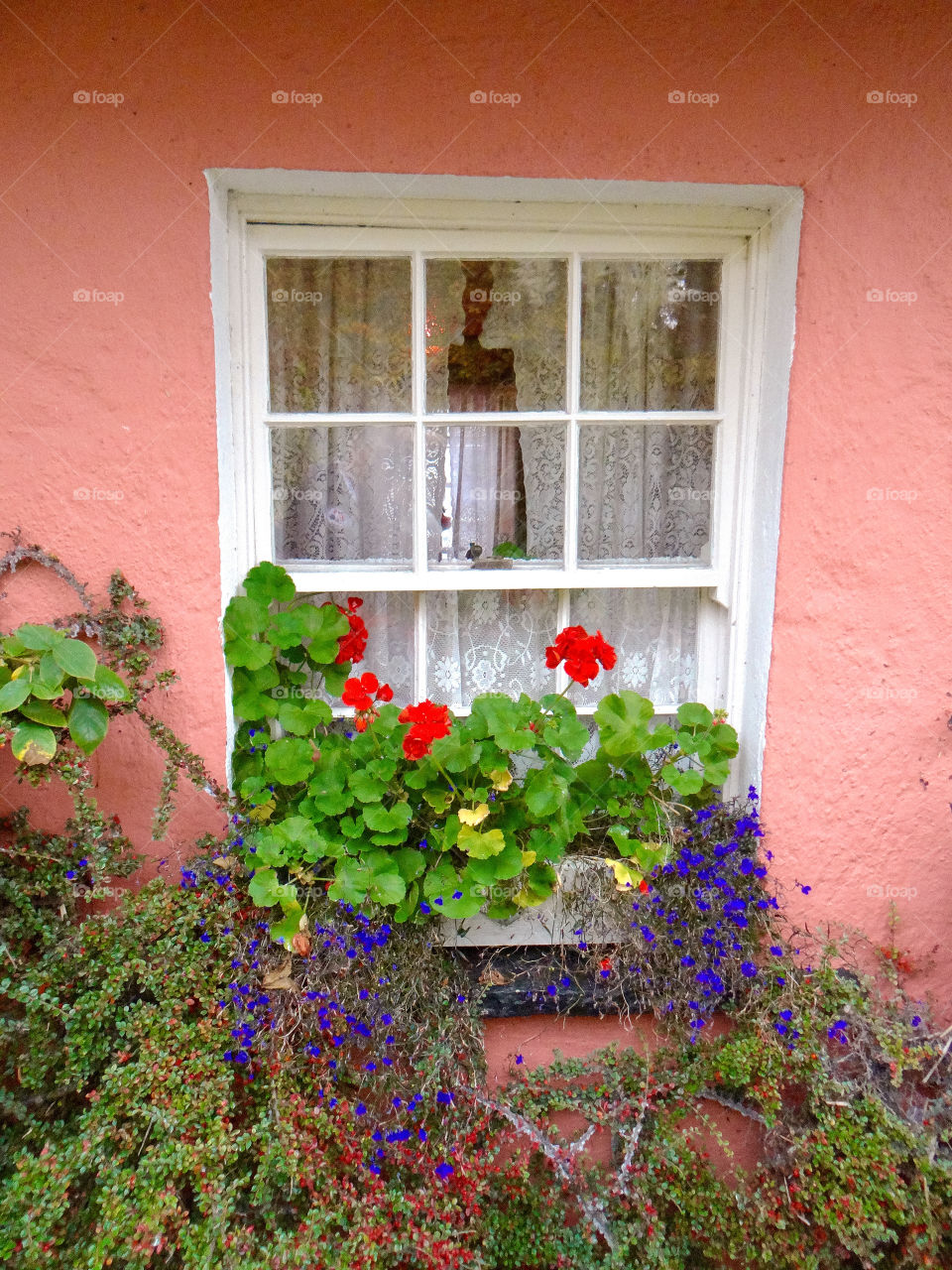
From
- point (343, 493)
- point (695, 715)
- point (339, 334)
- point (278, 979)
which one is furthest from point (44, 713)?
point (695, 715)

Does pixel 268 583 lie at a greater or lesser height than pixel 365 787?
greater

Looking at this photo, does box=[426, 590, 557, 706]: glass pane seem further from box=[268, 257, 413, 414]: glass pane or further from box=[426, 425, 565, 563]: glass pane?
box=[268, 257, 413, 414]: glass pane

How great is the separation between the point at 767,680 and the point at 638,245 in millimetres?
1297

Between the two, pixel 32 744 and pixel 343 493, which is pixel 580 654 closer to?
pixel 343 493

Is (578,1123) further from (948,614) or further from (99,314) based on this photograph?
(99,314)

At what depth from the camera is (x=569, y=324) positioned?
2.27 m

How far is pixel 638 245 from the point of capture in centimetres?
221

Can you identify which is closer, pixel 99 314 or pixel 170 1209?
pixel 170 1209

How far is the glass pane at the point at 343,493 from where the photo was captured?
2.32 m

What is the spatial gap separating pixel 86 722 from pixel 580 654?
4.07 feet

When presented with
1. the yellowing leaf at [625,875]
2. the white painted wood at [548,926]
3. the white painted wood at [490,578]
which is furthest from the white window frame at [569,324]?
the white painted wood at [548,926]

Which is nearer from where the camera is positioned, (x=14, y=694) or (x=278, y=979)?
(x=14, y=694)

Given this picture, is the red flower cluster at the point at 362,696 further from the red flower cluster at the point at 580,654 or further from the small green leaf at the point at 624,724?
the small green leaf at the point at 624,724

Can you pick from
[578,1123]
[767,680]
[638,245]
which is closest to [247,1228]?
[578,1123]
